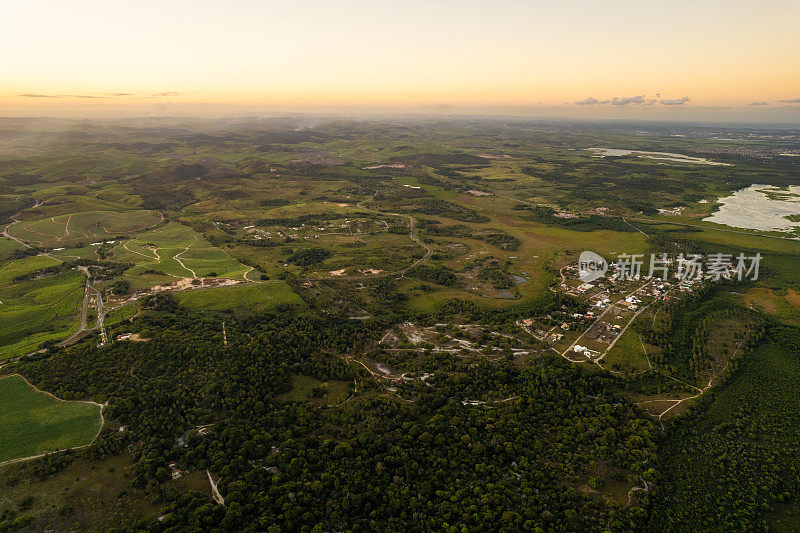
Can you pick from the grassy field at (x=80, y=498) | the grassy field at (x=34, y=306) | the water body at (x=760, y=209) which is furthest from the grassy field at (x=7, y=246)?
the water body at (x=760, y=209)

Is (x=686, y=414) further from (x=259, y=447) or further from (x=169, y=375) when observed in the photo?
(x=169, y=375)

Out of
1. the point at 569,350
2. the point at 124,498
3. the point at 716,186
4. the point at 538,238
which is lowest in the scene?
the point at 124,498

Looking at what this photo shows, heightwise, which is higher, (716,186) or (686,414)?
(716,186)

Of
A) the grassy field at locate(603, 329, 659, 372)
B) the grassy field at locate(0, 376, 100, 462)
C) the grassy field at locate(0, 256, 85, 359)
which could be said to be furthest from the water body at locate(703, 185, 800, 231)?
the grassy field at locate(0, 256, 85, 359)

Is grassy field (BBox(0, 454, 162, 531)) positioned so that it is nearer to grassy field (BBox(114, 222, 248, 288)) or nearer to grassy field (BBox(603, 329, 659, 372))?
grassy field (BBox(114, 222, 248, 288))

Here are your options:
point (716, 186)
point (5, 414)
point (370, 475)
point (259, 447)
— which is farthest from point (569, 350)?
point (716, 186)

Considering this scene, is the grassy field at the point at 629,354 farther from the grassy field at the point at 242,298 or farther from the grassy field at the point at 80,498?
the grassy field at the point at 242,298

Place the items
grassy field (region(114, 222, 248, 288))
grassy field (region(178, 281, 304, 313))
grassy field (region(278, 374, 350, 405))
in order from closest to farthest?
grassy field (region(278, 374, 350, 405)), grassy field (region(178, 281, 304, 313)), grassy field (region(114, 222, 248, 288))
